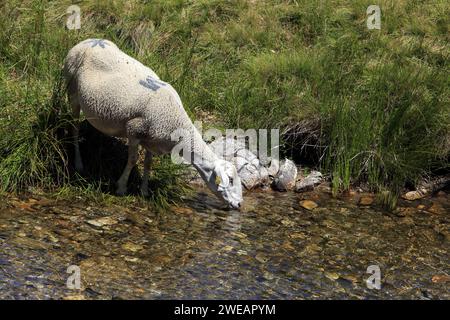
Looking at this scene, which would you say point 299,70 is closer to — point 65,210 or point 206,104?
point 206,104

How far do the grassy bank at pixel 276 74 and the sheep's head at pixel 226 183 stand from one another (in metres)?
0.60

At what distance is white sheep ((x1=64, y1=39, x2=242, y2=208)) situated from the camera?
7488 mm

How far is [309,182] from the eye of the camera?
887cm

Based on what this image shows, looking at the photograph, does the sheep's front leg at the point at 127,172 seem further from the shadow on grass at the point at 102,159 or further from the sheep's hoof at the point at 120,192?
the shadow on grass at the point at 102,159

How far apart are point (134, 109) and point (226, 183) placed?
1231mm

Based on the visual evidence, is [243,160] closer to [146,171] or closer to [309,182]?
[309,182]

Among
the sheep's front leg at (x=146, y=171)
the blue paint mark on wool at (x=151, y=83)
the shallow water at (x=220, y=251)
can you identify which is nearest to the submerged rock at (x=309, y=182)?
the shallow water at (x=220, y=251)

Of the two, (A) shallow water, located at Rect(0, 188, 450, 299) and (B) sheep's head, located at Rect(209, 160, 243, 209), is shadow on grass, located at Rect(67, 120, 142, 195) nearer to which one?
(A) shallow water, located at Rect(0, 188, 450, 299)

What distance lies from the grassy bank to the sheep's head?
0.60m

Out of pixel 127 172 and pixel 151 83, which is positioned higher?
pixel 151 83

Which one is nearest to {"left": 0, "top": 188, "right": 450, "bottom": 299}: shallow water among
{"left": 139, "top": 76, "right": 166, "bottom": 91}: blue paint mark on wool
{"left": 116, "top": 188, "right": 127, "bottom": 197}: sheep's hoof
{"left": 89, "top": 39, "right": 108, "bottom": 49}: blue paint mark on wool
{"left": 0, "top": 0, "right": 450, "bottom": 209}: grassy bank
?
{"left": 116, "top": 188, "right": 127, "bottom": 197}: sheep's hoof

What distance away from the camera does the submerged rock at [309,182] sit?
8.83 metres

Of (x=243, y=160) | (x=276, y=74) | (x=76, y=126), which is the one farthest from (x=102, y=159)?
(x=276, y=74)
